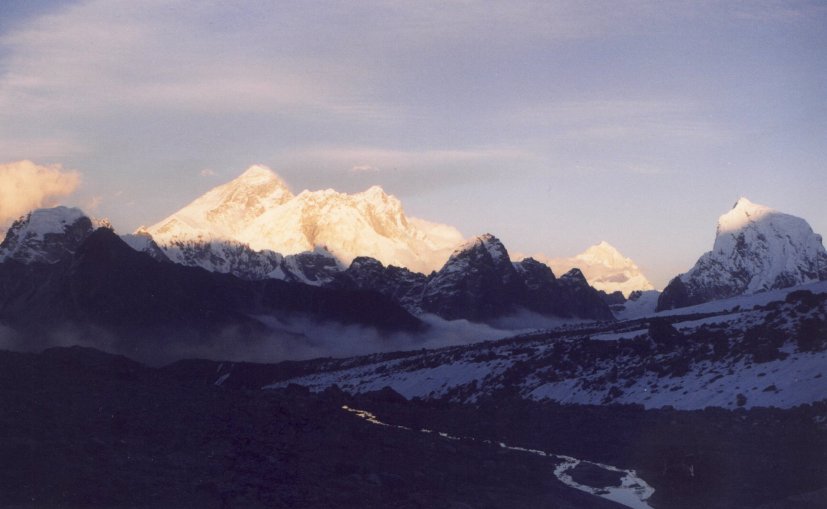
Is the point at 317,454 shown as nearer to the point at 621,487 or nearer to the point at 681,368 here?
the point at 621,487

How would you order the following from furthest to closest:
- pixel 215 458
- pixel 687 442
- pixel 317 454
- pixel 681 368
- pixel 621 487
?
pixel 681 368 → pixel 687 442 → pixel 621 487 → pixel 317 454 → pixel 215 458

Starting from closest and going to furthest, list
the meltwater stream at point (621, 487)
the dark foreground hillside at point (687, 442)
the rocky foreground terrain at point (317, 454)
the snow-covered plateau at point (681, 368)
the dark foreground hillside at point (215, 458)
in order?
1. the dark foreground hillside at point (215, 458)
2. the rocky foreground terrain at point (317, 454)
3. the dark foreground hillside at point (687, 442)
4. the meltwater stream at point (621, 487)
5. the snow-covered plateau at point (681, 368)

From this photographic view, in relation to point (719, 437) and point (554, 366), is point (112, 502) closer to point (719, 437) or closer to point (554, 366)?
point (719, 437)

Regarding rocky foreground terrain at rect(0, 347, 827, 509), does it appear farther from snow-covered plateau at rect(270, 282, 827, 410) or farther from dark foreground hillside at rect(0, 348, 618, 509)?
snow-covered plateau at rect(270, 282, 827, 410)

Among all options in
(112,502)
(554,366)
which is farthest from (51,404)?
(554,366)

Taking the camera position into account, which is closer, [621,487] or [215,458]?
[215,458]

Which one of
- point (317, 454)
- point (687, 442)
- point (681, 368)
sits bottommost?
point (687, 442)

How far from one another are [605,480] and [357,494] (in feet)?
37.8

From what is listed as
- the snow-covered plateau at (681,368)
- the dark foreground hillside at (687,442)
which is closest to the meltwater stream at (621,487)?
the dark foreground hillside at (687,442)

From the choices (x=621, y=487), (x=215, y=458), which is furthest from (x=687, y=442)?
(x=215, y=458)

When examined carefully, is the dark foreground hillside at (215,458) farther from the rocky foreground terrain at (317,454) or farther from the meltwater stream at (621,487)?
the meltwater stream at (621,487)

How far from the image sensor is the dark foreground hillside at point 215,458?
24.5 metres

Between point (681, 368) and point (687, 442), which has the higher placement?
point (681, 368)

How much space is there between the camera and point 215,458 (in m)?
28.9
